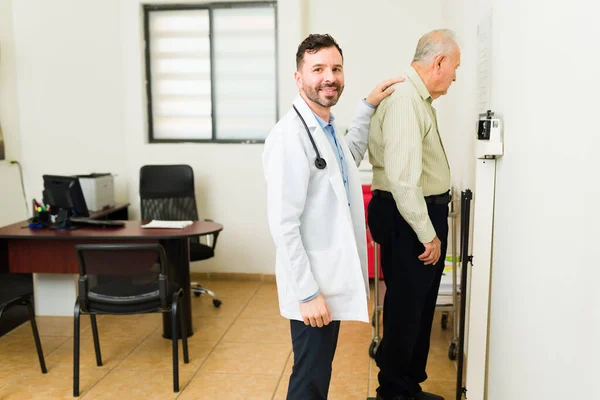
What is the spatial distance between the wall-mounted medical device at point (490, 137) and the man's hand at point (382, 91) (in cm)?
41

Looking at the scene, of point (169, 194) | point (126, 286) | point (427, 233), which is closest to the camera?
point (427, 233)

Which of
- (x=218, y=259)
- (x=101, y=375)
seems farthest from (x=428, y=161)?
(x=218, y=259)

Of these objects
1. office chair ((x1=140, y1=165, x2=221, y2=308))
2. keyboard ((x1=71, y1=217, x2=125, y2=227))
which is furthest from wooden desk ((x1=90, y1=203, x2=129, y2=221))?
keyboard ((x1=71, y1=217, x2=125, y2=227))

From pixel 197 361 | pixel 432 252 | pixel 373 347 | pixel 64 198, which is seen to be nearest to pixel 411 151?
pixel 432 252

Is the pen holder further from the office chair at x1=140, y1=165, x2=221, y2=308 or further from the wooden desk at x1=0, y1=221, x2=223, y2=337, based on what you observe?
the office chair at x1=140, y1=165, x2=221, y2=308

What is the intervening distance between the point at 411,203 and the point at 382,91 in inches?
20.8

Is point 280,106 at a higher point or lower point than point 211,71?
lower

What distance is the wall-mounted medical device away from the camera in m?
2.27

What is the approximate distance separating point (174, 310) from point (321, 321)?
1.43m

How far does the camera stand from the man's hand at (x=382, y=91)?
8.36ft

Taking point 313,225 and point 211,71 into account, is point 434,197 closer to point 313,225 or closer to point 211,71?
point 313,225

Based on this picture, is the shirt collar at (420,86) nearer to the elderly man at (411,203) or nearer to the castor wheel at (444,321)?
the elderly man at (411,203)

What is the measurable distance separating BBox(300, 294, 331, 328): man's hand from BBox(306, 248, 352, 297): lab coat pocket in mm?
64

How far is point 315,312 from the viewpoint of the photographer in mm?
1945
